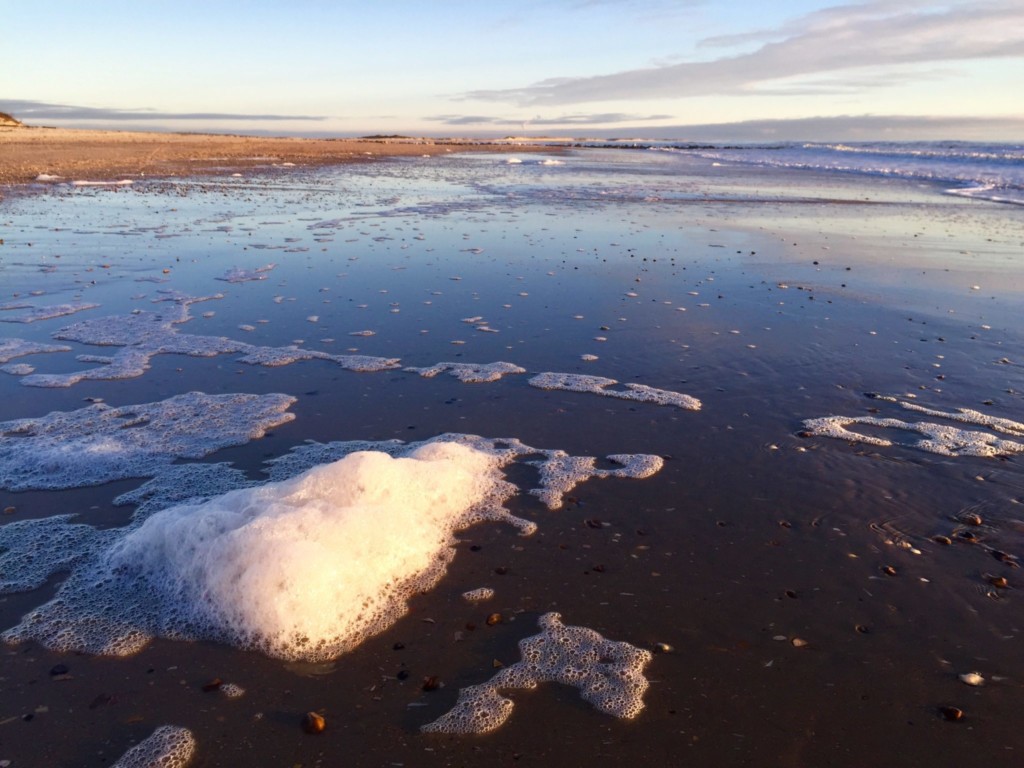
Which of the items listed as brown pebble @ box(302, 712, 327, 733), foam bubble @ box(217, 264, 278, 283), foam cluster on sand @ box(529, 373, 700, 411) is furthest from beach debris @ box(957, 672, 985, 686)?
foam bubble @ box(217, 264, 278, 283)

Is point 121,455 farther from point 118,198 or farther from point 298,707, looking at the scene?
point 118,198

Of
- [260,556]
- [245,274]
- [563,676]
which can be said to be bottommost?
[563,676]

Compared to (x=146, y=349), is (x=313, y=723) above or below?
below

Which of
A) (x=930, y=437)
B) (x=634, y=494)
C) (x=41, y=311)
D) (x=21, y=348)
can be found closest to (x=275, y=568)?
(x=634, y=494)

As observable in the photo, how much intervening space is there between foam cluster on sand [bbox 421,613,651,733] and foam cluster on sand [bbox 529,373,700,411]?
11.5ft

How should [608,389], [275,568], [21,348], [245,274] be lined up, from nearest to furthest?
[275,568], [608,389], [21,348], [245,274]

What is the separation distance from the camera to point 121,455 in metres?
5.62

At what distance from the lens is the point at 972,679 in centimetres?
348

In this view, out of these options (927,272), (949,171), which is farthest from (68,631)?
(949,171)

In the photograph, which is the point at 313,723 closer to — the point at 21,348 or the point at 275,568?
the point at 275,568

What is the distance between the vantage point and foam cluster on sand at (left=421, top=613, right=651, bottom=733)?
10.7 feet

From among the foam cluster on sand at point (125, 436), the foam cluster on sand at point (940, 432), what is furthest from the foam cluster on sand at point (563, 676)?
the foam cluster on sand at point (940, 432)

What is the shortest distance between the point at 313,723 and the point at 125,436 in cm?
387

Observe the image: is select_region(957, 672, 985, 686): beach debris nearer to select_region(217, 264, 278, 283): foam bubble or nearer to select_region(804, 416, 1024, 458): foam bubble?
select_region(804, 416, 1024, 458): foam bubble
